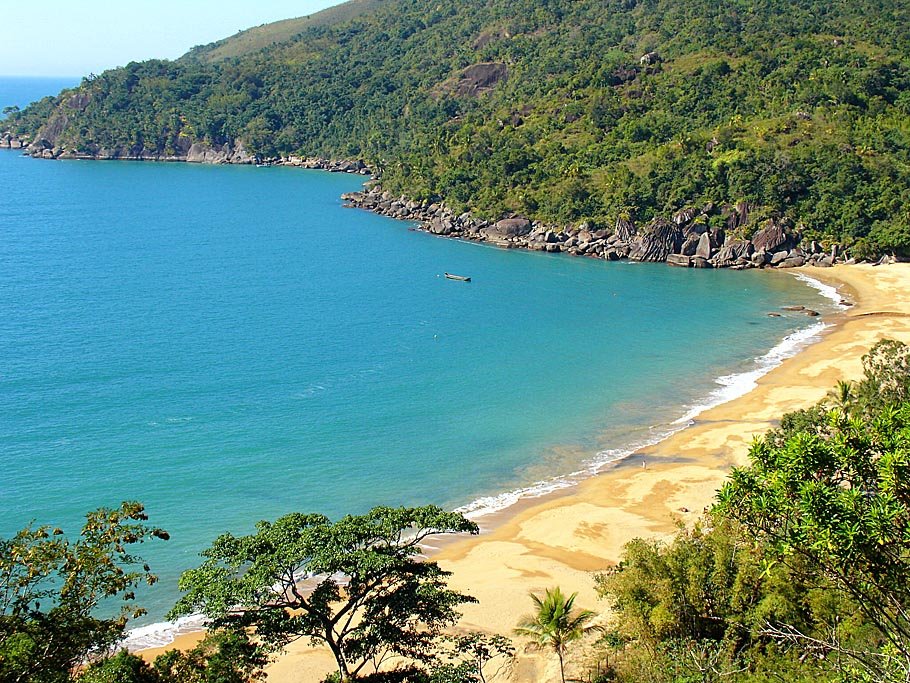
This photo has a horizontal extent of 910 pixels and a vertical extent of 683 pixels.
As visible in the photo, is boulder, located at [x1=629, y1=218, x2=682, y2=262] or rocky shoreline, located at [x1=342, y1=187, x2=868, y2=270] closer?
rocky shoreline, located at [x1=342, y1=187, x2=868, y2=270]

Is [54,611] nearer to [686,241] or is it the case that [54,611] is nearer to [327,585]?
[327,585]

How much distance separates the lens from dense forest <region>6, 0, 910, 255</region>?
286ft

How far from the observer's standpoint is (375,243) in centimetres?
9175

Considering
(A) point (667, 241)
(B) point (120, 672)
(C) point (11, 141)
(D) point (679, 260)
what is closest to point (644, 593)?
(B) point (120, 672)

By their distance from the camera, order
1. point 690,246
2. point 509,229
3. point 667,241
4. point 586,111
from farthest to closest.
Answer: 1. point 586,111
2. point 509,229
3. point 667,241
4. point 690,246

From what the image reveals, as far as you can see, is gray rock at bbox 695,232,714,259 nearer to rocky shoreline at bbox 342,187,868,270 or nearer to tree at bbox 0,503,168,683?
rocky shoreline at bbox 342,187,868,270

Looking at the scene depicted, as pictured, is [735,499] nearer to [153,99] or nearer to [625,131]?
[625,131]

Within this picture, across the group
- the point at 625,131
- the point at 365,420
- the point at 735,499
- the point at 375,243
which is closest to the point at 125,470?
the point at 365,420

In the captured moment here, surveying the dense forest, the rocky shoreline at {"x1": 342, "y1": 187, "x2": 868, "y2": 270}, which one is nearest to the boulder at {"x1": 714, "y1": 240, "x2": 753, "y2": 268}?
the rocky shoreline at {"x1": 342, "y1": 187, "x2": 868, "y2": 270}

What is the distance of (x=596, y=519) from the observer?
3369 cm

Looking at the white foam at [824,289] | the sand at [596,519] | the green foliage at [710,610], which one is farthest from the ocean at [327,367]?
the green foliage at [710,610]

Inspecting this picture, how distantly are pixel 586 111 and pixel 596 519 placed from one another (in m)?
85.0

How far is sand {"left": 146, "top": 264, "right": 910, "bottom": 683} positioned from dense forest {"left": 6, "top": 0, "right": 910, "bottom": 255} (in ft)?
135

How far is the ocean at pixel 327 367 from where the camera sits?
36062mm
